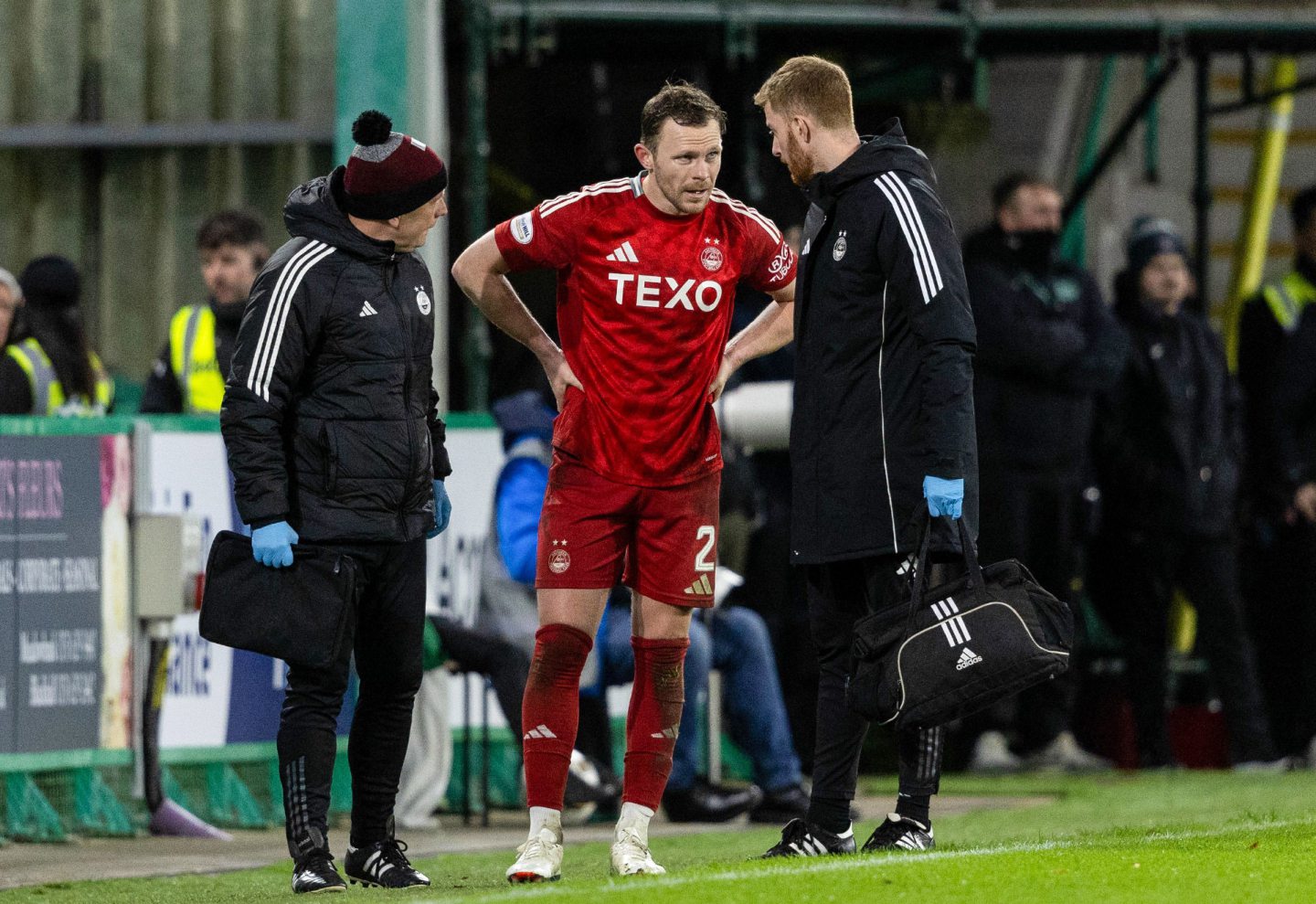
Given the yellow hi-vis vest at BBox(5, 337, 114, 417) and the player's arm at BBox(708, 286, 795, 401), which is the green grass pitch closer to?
the player's arm at BBox(708, 286, 795, 401)

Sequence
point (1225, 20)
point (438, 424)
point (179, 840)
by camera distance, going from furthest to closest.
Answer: point (1225, 20), point (179, 840), point (438, 424)

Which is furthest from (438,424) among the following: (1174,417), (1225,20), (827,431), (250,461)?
(1225,20)

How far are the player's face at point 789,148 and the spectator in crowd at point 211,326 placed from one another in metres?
3.54

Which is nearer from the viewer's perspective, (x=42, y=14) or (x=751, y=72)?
(x=42, y=14)

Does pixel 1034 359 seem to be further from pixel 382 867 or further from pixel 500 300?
pixel 382 867

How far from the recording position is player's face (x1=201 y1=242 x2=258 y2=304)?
9438 millimetres

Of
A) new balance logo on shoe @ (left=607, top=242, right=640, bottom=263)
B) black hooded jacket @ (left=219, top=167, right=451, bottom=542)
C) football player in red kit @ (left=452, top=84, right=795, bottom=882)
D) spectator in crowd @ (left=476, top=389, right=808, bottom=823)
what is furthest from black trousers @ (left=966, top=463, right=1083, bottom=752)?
black hooded jacket @ (left=219, top=167, right=451, bottom=542)

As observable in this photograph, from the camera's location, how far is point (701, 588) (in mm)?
6387

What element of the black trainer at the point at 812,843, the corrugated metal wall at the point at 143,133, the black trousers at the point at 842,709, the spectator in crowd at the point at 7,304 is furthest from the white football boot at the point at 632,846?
the corrugated metal wall at the point at 143,133

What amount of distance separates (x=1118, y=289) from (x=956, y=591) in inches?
227

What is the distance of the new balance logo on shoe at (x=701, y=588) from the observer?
20.9ft

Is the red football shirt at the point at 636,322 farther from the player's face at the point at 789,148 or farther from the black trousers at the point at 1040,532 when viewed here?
the black trousers at the point at 1040,532

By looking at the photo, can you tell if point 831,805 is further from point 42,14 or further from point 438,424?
point 42,14

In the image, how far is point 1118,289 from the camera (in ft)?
38.1
